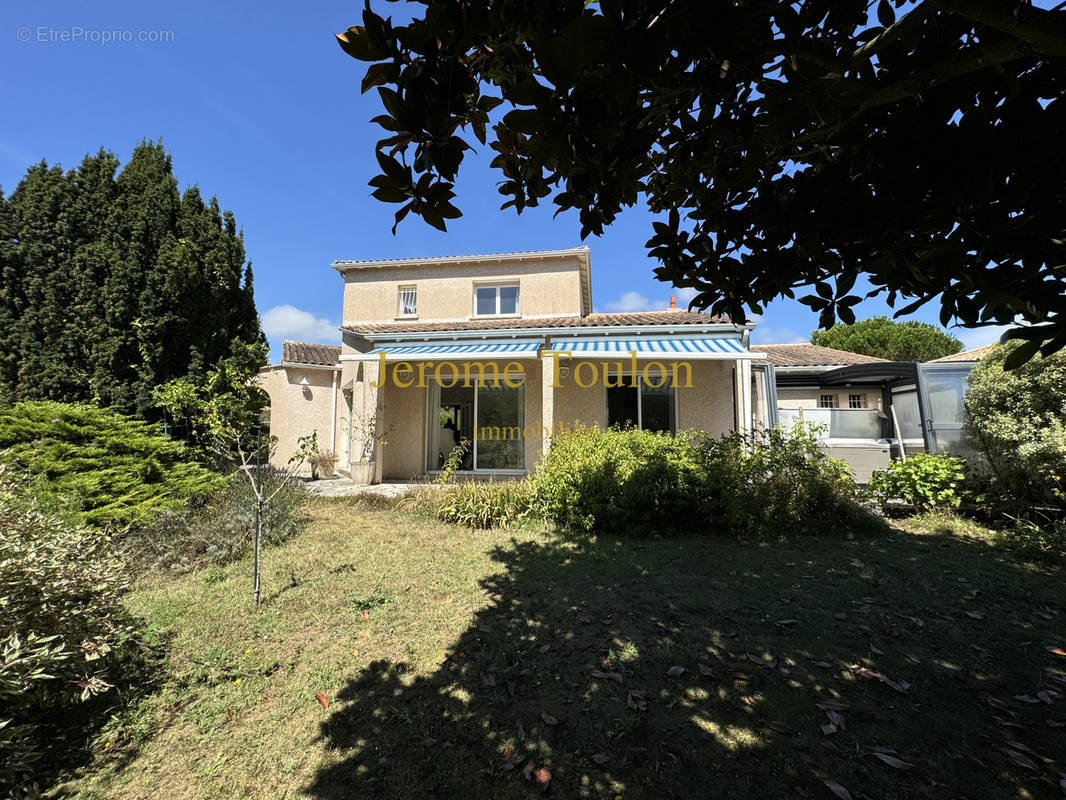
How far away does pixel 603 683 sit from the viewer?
4262mm

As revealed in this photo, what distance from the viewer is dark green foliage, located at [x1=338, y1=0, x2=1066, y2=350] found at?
1.87 metres

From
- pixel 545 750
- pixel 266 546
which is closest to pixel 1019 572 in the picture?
pixel 545 750

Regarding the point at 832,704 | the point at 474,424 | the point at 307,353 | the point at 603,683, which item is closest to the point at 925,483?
the point at 832,704

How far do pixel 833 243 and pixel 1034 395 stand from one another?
9.99 meters

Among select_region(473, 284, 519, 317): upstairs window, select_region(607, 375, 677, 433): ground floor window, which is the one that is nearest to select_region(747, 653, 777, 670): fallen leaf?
select_region(607, 375, 677, 433): ground floor window

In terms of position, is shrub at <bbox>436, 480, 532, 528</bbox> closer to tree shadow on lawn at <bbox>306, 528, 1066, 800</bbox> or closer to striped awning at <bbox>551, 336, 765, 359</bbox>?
tree shadow on lawn at <bbox>306, 528, 1066, 800</bbox>

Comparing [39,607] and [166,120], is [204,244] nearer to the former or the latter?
[166,120]

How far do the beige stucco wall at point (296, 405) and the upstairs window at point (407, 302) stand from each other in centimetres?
493

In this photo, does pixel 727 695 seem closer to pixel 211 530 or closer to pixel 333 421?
pixel 211 530

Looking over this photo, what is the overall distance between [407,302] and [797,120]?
67.0 feet

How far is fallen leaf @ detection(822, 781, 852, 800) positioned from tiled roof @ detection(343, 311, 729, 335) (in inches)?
523

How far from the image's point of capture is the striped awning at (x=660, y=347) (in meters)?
12.9

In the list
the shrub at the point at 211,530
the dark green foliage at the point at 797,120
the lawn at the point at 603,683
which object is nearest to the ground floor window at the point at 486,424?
the shrub at the point at 211,530

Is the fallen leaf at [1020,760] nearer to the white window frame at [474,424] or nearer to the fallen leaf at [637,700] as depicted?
the fallen leaf at [637,700]
